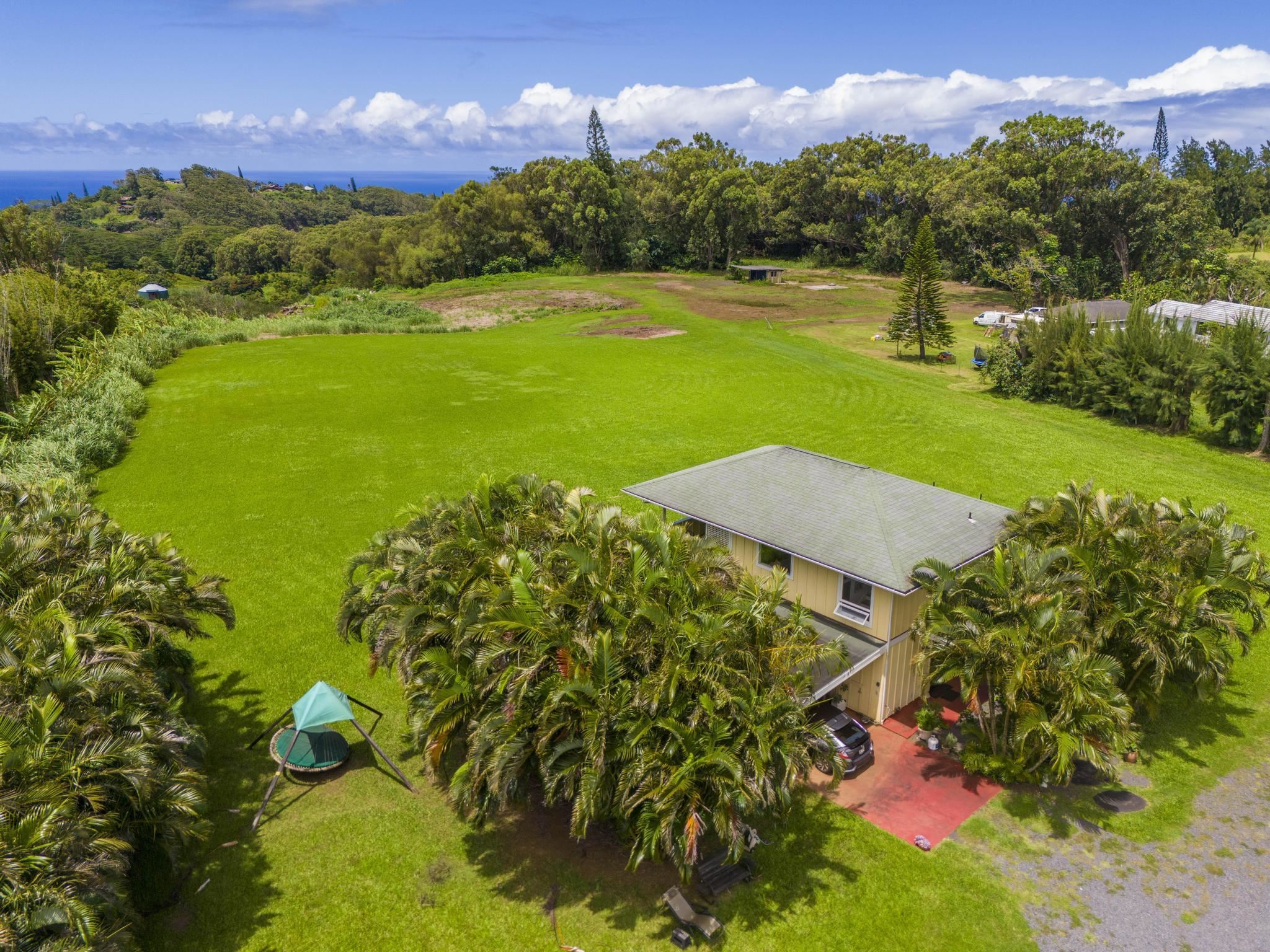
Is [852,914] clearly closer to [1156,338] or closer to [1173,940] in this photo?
[1173,940]

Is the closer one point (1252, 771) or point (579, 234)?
point (1252, 771)

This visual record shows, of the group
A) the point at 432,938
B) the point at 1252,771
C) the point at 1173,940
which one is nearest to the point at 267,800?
the point at 432,938

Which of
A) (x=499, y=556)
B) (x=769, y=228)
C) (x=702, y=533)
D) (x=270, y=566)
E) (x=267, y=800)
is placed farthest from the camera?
(x=769, y=228)

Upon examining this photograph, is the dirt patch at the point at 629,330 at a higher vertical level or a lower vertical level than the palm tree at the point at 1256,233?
lower

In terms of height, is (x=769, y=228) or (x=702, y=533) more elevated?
(x=769, y=228)

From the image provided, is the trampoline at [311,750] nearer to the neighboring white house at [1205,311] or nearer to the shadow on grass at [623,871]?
the shadow on grass at [623,871]

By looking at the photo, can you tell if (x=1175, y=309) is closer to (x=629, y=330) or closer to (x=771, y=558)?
Result: (x=629, y=330)

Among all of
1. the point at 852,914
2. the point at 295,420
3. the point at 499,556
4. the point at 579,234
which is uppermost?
the point at 579,234

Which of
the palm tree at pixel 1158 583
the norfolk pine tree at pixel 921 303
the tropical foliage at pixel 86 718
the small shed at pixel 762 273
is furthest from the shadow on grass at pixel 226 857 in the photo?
the small shed at pixel 762 273
